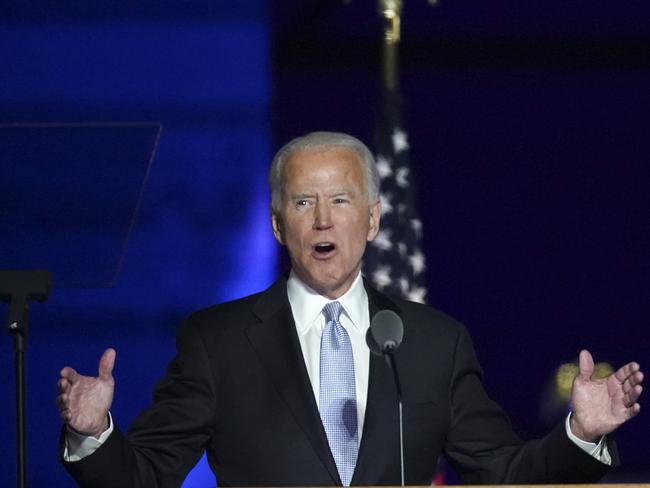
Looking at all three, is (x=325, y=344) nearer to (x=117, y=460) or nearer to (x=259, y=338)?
(x=259, y=338)

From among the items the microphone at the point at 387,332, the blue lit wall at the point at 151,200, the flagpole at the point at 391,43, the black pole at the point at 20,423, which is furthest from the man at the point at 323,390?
the flagpole at the point at 391,43

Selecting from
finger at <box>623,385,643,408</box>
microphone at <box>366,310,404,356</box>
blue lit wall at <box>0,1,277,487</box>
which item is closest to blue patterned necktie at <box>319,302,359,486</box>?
microphone at <box>366,310,404,356</box>

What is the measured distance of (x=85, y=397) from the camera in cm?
248

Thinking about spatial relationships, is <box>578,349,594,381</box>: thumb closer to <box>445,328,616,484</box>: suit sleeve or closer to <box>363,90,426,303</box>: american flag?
<box>445,328,616,484</box>: suit sleeve

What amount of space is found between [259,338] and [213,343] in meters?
0.09

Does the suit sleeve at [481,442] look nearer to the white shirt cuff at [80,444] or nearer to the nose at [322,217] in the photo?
the nose at [322,217]

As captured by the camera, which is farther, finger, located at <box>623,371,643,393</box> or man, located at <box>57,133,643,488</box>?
man, located at <box>57,133,643,488</box>

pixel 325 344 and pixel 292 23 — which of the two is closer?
pixel 325 344

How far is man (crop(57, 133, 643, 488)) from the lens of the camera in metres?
2.71

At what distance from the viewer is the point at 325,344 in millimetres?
2822

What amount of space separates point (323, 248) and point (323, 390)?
0.90ft

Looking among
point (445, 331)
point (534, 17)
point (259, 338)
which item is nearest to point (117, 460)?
point (259, 338)

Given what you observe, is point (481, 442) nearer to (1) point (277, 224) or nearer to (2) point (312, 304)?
(2) point (312, 304)

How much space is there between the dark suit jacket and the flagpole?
70.5 inches
